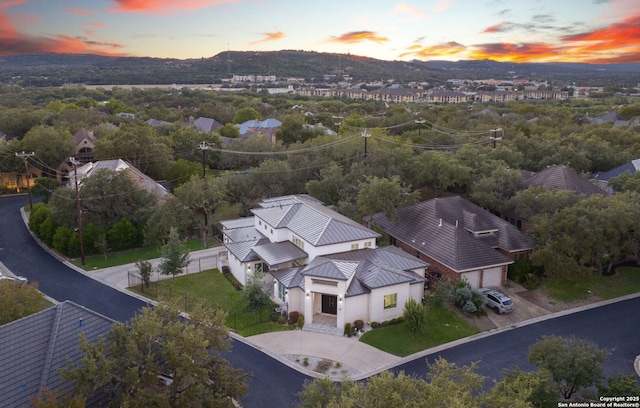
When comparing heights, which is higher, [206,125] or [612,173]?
[206,125]

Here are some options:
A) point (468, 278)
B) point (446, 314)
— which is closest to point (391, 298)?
point (446, 314)

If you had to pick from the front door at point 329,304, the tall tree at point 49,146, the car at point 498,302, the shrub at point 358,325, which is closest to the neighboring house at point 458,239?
the car at point 498,302

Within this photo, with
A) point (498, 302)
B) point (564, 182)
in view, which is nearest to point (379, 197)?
point (498, 302)

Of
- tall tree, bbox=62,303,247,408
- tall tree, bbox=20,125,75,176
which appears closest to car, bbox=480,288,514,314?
tall tree, bbox=62,303,247,408

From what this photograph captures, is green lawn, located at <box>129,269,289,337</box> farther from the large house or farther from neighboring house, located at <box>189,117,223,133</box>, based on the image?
neighboring house, located at <box>189,117,223,133</box>

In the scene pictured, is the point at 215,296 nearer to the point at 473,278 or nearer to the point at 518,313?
the point at 473,278

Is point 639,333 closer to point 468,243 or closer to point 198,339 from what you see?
point 468,243
